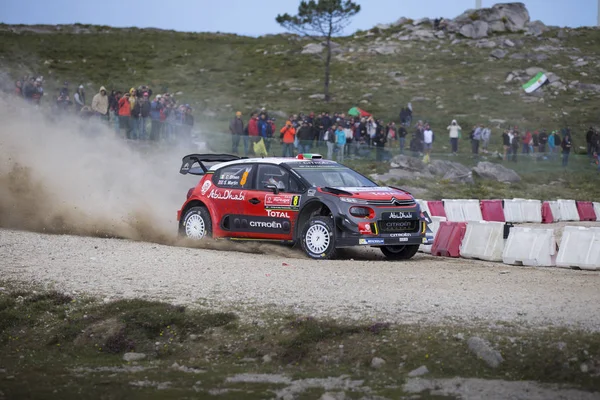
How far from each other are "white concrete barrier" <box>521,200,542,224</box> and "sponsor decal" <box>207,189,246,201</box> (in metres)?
10.9

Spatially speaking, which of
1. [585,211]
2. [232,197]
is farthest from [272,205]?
[585,211]

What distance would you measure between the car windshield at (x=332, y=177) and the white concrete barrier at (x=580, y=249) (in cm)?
332

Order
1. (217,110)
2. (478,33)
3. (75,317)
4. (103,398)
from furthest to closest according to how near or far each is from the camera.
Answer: (478,33)
(217,110)
(75,317)
(103,398)

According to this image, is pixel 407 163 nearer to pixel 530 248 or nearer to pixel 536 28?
pixel 530 248

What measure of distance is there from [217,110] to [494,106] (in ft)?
62.6

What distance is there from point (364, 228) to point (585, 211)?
43.8 ft

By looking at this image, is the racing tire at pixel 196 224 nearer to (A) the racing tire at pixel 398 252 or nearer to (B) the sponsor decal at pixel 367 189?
(B) the sponsor decal at pixel 367 189

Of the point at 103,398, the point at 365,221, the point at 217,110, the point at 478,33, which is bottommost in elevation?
the point at 103,398

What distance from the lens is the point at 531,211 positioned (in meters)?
24.2

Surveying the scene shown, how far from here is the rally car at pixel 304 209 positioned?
14234 mm

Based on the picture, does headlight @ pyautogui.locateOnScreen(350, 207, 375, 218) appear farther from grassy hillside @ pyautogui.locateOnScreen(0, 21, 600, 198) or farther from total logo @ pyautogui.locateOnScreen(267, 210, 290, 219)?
grassy hillside @ pyautogui.locateOnScreen(0, 21, 600, 198)

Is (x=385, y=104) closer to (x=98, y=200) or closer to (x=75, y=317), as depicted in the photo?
(x=98, y=200)

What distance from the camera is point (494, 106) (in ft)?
209

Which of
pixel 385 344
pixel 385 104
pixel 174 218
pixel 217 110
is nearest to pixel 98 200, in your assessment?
pixel 174 218
